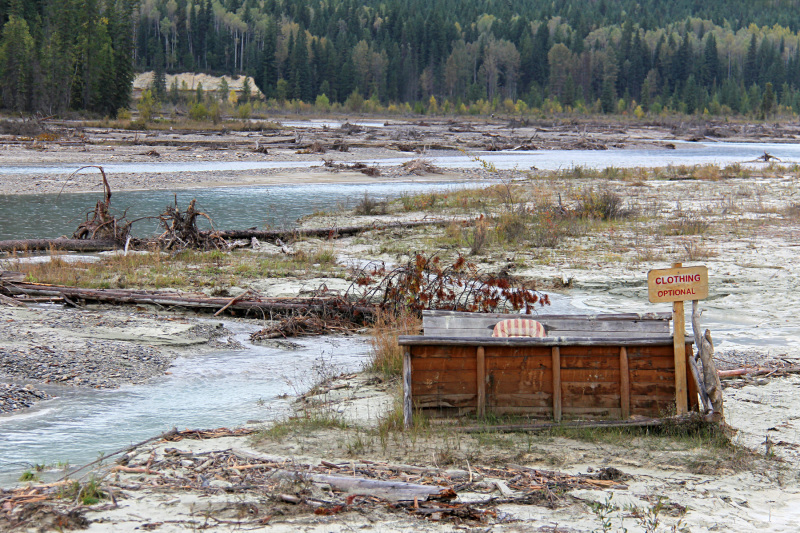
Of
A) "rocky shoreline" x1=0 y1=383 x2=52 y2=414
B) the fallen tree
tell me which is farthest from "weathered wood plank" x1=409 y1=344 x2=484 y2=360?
the fallen tree

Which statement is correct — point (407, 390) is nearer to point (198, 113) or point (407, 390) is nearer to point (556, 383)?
point (556, 383)

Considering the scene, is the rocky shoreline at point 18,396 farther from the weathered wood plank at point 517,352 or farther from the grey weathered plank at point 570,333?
the weathered wood plank at point 517,352

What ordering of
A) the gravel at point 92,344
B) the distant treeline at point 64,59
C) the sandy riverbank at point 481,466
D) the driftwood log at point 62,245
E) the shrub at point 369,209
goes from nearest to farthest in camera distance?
the sandy riverbank at point 481,466 → the gravel at point 92,344 → the driftwood log at point 62,245 → the shrub at point 369,209 → the distant treeline at point 64,59

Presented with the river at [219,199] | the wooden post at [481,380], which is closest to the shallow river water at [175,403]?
the wooden post at [481,380]

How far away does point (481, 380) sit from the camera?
7.17 meters

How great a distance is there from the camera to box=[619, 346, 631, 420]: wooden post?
23.3 ft

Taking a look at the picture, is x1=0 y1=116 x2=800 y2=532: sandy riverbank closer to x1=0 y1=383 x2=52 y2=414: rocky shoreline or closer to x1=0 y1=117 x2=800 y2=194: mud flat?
x1=0 y1=383 x2=52 y2=414: rocky shoreline

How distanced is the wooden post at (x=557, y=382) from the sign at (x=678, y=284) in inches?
35.8

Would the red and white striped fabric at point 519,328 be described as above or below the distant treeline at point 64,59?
below

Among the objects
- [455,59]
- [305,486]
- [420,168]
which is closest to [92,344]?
[305,486]

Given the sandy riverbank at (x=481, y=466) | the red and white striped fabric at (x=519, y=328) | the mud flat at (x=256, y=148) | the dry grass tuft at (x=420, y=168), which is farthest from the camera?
the dry grass tuft at (x=420, y=168)

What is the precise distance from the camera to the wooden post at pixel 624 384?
23.3 feet

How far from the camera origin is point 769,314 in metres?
12.2

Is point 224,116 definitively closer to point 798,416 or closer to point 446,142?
point 446,142
